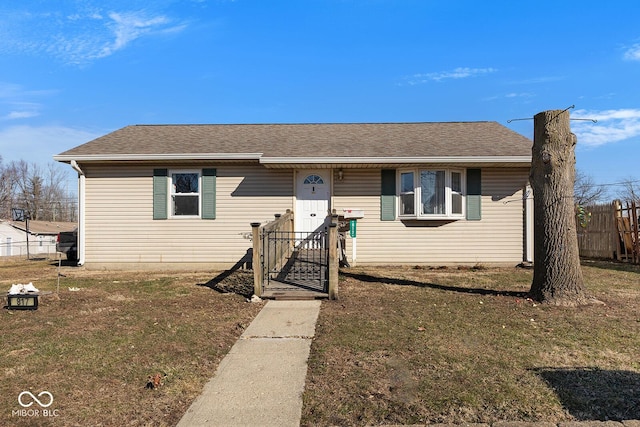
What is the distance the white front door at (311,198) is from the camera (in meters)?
10.7

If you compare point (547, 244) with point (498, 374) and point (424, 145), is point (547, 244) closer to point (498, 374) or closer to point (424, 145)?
point (498, 374)

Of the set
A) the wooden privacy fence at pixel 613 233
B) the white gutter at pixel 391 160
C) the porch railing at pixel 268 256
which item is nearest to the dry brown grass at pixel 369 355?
the porch railing at pixel 268 256

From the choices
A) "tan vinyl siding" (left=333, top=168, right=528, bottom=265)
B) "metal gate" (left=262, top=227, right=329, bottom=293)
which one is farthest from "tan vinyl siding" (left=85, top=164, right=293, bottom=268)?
"tan vinyl siding" (left=333, top=168, right=528, bottom=265)

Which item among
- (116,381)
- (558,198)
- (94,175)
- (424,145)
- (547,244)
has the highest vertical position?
(424,145)

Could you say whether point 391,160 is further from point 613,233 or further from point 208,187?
point 613,233

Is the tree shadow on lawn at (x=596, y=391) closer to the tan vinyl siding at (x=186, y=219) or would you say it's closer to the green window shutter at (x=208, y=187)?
the tan vinyl siding at (x=186, y=219)

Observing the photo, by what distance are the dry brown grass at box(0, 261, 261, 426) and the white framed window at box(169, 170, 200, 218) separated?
332 cm

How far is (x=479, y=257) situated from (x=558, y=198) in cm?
439

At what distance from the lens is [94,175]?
1059cm

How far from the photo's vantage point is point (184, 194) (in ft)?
34.9

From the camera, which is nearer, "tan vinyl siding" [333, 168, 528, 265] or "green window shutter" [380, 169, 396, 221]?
"green window shutter" [380, 169, 396, 221]

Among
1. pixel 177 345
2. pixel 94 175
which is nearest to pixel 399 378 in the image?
pixel 177 345

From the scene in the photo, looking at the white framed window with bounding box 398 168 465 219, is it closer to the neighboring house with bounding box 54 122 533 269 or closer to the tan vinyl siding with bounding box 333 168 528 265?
the neighboring house with bounding box 54 122 533 269

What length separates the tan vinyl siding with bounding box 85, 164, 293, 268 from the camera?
10.6 metres
